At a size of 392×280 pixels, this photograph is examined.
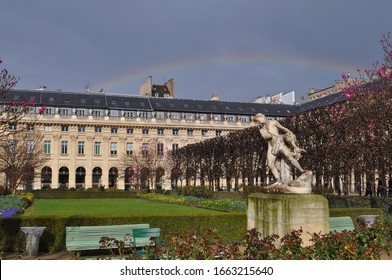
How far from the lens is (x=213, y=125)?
60719 millimetres

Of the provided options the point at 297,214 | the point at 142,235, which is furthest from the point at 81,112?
the point at 297,214

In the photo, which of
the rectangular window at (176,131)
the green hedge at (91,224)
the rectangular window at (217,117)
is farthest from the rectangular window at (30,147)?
the green hedge at (91,224)

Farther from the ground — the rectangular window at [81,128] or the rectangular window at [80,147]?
the rectangular window at [81,128]

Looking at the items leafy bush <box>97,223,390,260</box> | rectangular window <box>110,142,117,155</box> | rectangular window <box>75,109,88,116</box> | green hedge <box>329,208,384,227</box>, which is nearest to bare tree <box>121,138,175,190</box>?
rectangular window <box>110,142,117,155</box>

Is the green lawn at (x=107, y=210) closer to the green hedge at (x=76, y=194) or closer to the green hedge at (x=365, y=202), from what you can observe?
the green hedge at (x=365, y=202)

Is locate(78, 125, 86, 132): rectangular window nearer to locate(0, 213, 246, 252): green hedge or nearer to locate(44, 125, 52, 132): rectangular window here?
locate(44, 125, 52, 132): rectangular window

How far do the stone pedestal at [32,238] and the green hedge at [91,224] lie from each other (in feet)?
1.43

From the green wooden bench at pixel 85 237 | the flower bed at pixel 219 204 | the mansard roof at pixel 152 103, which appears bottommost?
the flower bed at pixel 219 204

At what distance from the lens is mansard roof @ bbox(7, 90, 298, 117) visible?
5488cm

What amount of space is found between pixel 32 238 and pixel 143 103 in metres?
50.4

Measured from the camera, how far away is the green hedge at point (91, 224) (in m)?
10.6

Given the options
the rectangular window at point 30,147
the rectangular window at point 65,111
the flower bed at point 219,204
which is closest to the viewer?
the flower bed at point 219,204

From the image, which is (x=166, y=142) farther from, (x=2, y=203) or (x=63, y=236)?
(x=63, y=236)

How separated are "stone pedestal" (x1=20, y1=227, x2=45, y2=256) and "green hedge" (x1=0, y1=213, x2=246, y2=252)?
1.43ft
